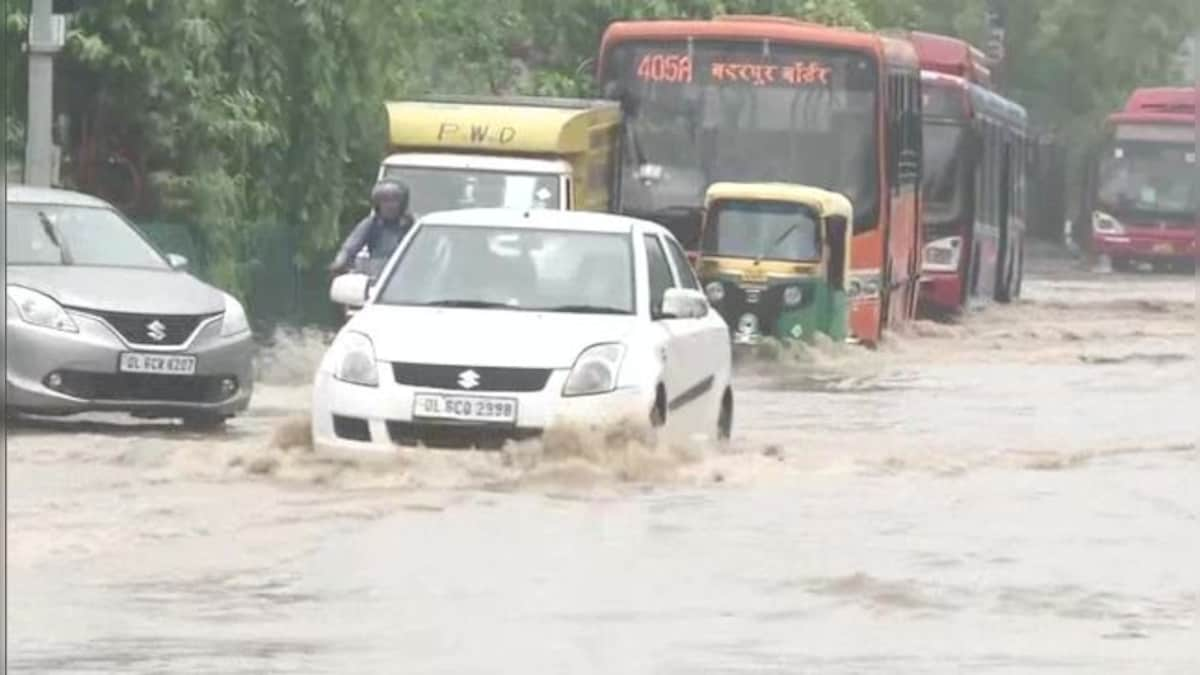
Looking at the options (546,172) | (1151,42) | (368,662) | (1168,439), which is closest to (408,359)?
(368,662)

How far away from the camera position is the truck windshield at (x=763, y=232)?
3066 cm

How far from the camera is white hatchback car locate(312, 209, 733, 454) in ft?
54.6

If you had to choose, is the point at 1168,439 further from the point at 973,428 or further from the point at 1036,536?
the point at 1036,536

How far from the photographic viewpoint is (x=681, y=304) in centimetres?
1786

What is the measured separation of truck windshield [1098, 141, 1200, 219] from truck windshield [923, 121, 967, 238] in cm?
1877

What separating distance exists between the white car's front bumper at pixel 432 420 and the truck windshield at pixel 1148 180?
4348 cm

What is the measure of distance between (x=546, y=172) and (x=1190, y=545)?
1378 cm

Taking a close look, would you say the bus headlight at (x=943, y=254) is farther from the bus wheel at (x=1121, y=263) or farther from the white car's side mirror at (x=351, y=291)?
the white car's side mirror at (x=351, y=291)

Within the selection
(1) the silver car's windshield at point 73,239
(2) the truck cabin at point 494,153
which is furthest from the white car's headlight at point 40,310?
(2) the truck cabin at point 494,153

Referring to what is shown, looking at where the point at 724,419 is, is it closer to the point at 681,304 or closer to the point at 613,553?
the point at 681,304

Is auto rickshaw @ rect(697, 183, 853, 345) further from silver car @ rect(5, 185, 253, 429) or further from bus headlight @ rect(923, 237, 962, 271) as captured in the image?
silver car @ rect(5, 185, 253, 429)

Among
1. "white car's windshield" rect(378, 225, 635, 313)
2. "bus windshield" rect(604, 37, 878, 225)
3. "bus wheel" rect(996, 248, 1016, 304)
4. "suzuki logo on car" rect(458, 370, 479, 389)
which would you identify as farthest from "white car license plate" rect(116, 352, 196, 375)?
"bus wheel" rect(996, 248, 1016, 304)

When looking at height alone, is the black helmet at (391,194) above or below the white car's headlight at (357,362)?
above

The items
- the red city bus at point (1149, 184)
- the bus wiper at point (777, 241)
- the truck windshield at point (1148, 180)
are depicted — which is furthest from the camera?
the truck windshield at point (1148, 180)
